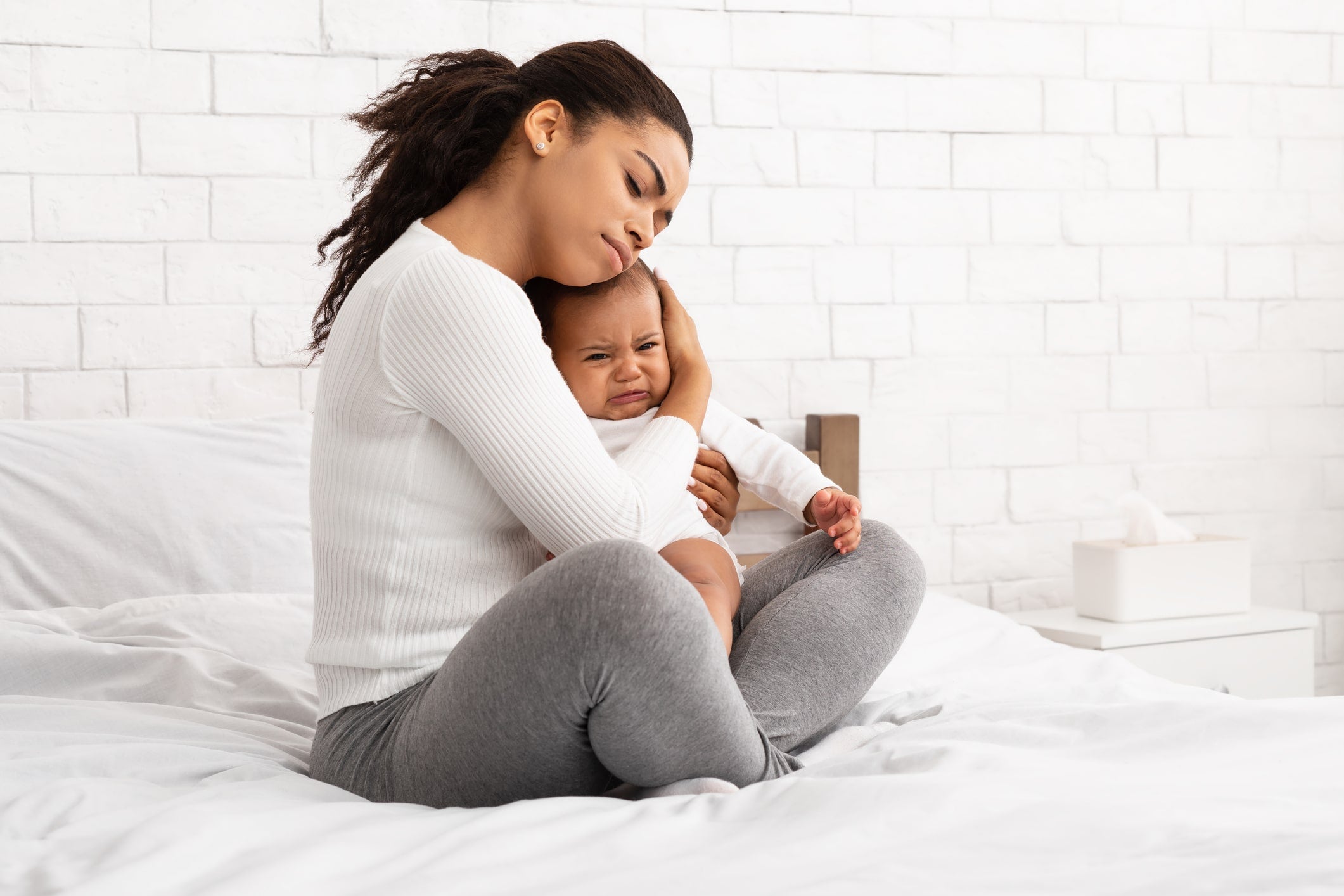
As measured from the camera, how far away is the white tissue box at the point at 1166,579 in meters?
2.12

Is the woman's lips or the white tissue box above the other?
the woman's lips

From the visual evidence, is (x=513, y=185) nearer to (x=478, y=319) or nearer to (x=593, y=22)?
(x=478, y=319)

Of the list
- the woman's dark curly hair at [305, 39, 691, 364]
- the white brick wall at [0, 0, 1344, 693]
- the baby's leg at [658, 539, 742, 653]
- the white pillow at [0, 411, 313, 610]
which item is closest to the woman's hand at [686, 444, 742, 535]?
the baby's leg at [658, 539, 742, 653]

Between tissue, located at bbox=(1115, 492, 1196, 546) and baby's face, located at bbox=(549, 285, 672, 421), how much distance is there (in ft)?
3.77

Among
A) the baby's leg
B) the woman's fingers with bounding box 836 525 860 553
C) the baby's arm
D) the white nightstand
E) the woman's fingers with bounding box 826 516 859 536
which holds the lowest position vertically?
the white nightstand

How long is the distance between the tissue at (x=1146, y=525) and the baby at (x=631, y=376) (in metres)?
0.97

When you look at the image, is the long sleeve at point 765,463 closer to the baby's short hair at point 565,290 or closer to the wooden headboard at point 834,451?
the baby's short hair at point 565,290

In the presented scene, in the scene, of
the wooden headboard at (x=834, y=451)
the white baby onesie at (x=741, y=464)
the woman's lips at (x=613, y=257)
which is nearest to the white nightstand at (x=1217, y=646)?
the wooden headboard at (x=834, y=451)

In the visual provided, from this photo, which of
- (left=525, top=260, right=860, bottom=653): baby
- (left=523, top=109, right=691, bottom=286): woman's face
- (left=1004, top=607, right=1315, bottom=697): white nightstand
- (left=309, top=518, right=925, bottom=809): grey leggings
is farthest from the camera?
(left=1004, top=607, right=1315, bottom=697): white nightstand

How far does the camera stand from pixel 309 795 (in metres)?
0.97

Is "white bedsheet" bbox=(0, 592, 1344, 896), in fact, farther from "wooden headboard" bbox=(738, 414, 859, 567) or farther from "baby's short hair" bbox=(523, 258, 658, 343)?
"wooden headboard" bbox=(738, 414, 859, 567)

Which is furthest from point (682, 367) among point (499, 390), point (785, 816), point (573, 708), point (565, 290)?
point (785, 816)

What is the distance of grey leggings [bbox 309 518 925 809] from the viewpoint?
89 cm

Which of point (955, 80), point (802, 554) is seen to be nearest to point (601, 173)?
point (802, 554)
